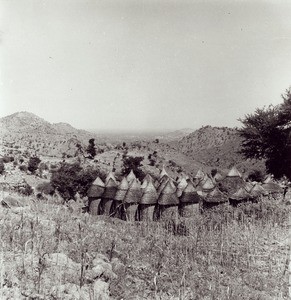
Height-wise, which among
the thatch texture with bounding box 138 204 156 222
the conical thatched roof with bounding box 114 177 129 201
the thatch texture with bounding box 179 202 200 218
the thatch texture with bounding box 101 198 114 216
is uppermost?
the conical thatched roof with bounding box 114 177 129 201

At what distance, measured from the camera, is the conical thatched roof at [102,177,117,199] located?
738 inches

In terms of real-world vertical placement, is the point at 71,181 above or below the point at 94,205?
above

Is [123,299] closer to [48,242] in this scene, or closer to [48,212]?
[48,242]

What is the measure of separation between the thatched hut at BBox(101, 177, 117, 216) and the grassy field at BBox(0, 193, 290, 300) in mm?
9734

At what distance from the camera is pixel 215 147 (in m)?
77.4

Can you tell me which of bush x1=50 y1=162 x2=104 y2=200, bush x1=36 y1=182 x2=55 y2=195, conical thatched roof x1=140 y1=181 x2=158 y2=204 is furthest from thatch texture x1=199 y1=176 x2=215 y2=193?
bush x1=36 y1=182 x2=55 y2=195

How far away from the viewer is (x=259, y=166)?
56125mm

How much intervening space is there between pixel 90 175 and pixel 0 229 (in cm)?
2138

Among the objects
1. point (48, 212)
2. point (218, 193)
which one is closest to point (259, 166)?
point (218, 193)

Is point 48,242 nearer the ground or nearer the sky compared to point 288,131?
nearer the ground

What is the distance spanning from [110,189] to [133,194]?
103 inches

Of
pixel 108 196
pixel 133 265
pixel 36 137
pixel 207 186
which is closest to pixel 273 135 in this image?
pixel 207 186

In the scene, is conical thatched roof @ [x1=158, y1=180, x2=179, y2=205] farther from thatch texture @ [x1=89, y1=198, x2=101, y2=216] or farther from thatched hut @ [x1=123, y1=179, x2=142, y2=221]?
thatch texture @ [x1=89, y1=198, x2=101, y2=216]

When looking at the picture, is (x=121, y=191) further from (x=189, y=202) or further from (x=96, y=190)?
(x=189, y=202)
